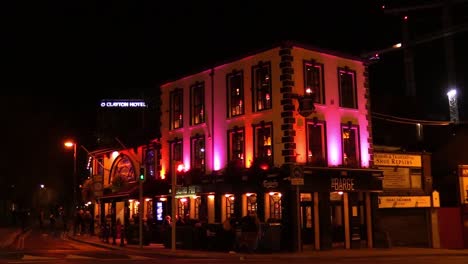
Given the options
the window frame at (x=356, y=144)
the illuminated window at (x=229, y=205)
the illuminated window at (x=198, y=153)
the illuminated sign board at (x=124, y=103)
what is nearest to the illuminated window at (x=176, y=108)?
the illuminated window at (x=198, y=153)

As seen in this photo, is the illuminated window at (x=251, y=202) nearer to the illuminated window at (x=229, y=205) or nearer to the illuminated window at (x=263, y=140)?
the illuminated window at (x=229, y=205)

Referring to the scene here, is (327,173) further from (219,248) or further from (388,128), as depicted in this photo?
(388,128)

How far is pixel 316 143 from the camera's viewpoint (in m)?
28.9

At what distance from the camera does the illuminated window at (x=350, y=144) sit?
30.0 meters

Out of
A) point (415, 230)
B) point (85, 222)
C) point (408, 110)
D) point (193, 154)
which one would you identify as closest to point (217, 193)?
point (193, 154)

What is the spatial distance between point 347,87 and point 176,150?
11.1 m

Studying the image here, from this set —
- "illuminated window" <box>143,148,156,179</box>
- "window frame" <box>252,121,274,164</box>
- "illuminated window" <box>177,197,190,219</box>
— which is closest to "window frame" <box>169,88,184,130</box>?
"illuminated window" <box>143,148,156,179</box>

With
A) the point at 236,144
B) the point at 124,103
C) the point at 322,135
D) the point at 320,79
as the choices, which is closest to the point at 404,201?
the point at 322,135

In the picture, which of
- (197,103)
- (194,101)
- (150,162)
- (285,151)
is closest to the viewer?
(285,151)

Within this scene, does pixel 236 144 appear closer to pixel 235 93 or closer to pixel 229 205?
pixel 235 93

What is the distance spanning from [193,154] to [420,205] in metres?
13.1

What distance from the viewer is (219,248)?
88.4 ft

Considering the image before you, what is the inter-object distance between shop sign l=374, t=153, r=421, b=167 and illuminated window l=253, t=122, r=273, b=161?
6645mm

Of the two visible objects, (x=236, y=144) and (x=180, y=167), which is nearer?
(x=236, y=144)
